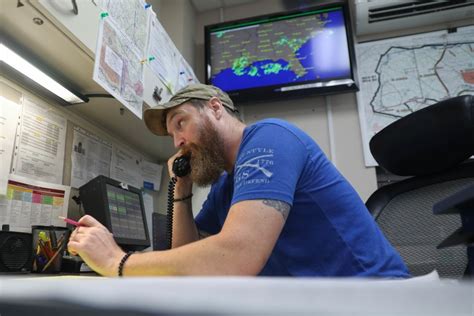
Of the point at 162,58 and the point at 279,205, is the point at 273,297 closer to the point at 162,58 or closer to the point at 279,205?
the point at 279,205

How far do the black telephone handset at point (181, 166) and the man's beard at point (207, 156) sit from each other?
4 cm

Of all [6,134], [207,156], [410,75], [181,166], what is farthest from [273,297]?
[410,75]

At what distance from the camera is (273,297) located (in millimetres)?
175

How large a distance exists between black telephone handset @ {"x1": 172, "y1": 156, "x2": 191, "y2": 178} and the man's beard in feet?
0.15

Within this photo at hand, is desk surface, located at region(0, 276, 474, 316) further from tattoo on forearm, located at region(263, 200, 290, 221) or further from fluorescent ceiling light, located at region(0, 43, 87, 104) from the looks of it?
fluorescent ceiling light, located at region(0, 43, 87, 104)

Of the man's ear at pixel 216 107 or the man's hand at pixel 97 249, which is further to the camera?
the man's ear at pixel 216 107

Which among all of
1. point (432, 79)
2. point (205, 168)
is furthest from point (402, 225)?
point (432, 79)

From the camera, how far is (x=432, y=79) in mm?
2047

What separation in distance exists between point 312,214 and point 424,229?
49 centimetres

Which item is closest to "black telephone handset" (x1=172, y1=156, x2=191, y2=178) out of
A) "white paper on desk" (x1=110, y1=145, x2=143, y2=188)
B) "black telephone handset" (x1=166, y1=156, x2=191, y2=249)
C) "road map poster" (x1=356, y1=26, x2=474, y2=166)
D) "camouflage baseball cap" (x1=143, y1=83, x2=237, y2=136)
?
"black telephone handset" (x1=166, y1=156, x2=191, y2=249)

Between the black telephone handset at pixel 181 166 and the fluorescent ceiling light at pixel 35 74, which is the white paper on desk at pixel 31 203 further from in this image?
the black telephone handset at pixel 181 166

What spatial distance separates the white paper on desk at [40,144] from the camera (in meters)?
1.10

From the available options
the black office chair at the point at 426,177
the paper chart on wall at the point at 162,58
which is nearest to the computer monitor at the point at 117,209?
the paper chart on wall at the point at 162,58

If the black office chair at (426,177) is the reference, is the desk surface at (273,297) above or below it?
below
